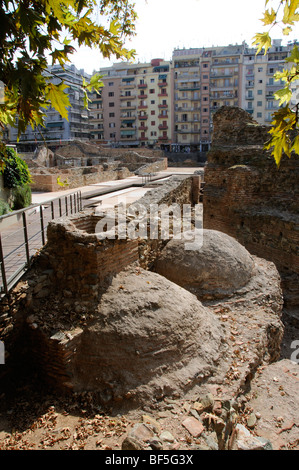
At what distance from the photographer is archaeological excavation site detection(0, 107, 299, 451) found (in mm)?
3586

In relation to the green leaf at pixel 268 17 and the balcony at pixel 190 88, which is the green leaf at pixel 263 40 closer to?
the green leaf at pixel 268 17

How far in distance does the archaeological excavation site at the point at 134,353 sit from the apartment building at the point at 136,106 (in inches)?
2061

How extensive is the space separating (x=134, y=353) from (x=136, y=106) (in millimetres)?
57738

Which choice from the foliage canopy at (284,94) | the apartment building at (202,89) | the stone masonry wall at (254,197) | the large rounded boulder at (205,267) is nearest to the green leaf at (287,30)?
the foliage canopy at (284,94)

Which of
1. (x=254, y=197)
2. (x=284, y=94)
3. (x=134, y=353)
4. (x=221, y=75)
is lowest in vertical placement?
(x=134, y=353)

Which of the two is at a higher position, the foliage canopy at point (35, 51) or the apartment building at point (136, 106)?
the apartment building at point (136, 106)

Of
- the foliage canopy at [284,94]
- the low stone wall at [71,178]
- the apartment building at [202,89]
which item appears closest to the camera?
the foliage canopy at [284,94]

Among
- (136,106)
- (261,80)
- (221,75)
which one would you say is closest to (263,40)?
(221,75)

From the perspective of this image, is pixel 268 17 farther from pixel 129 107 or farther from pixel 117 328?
pixel 129 107

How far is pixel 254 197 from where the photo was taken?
482 inches

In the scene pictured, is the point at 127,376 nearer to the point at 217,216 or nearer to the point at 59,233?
the point at 59,233

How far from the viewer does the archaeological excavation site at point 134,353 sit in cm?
359

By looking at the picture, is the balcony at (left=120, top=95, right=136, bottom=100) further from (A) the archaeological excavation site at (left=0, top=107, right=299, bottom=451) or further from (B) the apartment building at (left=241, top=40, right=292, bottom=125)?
(A) the archaeological excavation site at (left=0, top=107, right=299, bottom=451)

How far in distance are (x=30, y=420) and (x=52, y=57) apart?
3.36 metres
